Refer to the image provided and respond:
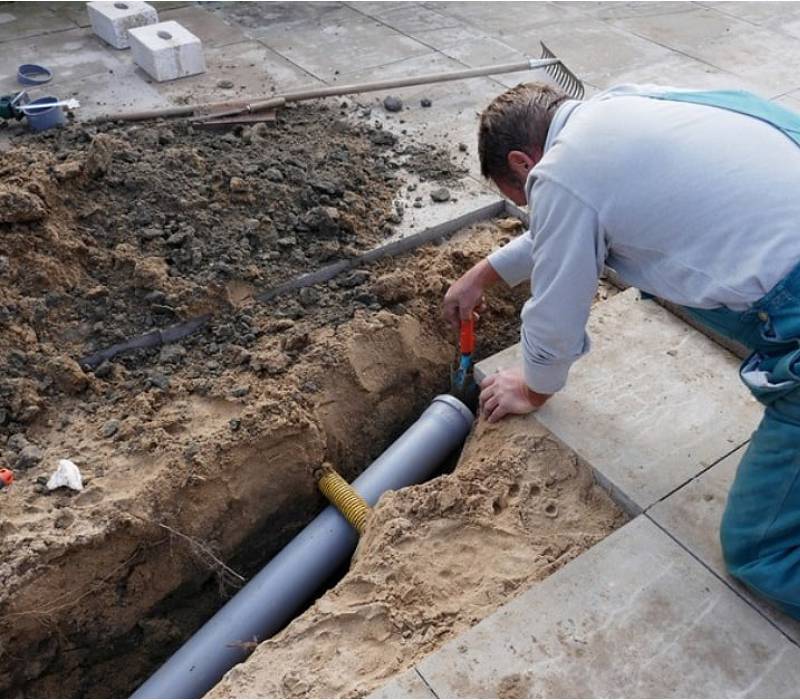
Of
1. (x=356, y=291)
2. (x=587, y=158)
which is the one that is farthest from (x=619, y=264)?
(x=356, y=291)

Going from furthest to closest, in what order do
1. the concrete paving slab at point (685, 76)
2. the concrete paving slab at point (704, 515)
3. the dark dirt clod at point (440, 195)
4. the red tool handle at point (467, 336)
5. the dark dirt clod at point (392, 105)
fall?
the concrete paving slab at point (685, 76), the dark dirt clod at point (392, 105), the dark dirt clod at point (440, 195), the red tool handle at point (467, 336), the concrete paving slab at point (704, 515)

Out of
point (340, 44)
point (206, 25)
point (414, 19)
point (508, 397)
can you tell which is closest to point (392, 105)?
point (340, 44)

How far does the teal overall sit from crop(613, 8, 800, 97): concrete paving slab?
3873 millimetres

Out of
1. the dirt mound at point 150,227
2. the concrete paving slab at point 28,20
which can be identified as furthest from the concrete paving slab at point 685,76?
the concrete paving slab at point 28,20

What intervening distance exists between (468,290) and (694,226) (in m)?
1.11

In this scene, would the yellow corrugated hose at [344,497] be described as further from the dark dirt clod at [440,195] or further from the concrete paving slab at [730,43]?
the concrete paving slab at [730,43]

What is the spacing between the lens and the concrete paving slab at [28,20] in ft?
20.4

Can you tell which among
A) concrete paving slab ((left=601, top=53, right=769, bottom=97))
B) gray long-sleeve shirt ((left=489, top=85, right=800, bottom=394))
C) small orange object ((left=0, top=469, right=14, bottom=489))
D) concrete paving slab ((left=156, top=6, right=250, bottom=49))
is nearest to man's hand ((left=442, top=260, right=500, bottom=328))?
gray long-sleeve shirt ((left=489, top=85, right=800, bottom=394))

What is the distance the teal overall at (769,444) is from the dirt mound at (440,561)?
490 millimetres

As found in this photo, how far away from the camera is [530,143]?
2.42 m

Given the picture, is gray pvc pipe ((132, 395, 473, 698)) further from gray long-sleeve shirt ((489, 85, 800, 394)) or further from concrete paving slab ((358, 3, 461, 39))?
concrete paving slab ((358, 3, 461, 39))

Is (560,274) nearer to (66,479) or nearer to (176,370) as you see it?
(176,370)

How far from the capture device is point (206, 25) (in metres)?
6.38

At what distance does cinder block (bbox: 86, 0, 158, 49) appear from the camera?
584cm
